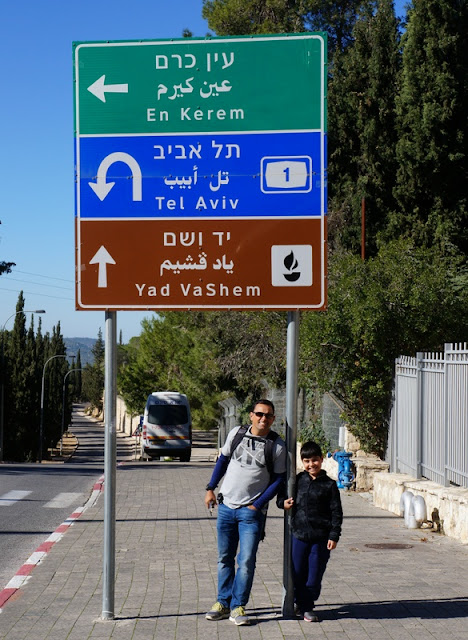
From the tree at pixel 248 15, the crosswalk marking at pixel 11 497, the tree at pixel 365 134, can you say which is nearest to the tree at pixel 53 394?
the tree at pixel 248 15

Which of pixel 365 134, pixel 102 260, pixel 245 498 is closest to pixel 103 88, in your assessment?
pixel 102 260

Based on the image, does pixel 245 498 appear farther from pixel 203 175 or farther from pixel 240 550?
pixel 203 175

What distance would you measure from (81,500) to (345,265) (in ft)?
24.0

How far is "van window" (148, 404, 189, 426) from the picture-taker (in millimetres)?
43625

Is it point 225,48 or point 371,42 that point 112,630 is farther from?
point 371,42

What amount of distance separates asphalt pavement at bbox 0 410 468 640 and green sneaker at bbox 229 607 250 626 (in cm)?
6

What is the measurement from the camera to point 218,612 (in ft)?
23.9

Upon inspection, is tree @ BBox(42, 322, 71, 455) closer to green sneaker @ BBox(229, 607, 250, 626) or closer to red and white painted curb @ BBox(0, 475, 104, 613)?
red and white painted curb @ BBox(0, 475, 104, 613)

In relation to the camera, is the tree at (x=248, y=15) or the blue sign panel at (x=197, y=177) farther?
the tree at (x=248, y=15)

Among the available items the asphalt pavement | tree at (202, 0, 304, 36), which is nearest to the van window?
tree at (202, 0, 304, 36)

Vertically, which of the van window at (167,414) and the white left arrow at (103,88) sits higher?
the white left arrow at (103,88)

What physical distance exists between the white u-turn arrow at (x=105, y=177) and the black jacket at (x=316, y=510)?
2.61 metres

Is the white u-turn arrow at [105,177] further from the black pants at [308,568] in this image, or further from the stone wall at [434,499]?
the stone wall at [434,499]

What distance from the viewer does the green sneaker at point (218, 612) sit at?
7262 mm
